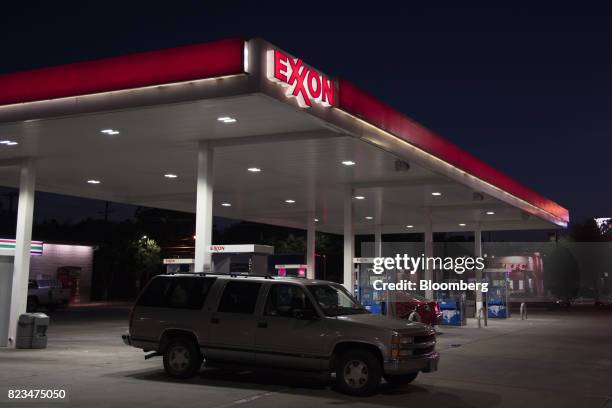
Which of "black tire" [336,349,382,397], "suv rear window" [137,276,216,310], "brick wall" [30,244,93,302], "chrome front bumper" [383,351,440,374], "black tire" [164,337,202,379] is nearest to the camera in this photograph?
"chrome front bumper" [383,351,440,374]

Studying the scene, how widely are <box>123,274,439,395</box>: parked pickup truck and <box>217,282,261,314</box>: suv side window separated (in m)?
0.02

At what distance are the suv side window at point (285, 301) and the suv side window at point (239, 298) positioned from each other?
0.30m

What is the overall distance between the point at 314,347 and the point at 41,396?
163 inches

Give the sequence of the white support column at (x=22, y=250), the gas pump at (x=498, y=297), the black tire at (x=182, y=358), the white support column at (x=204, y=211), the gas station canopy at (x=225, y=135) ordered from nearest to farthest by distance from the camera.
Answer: the gas station canopy at (x=225, y=135)
the black tire at (x=182, y=358)
the white support column at (x=204, y=211)
the white support column at (x=22, y=250)
the gas pump at (x=498, y=297)

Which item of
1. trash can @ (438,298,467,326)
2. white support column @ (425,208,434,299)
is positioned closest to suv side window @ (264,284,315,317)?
trash can @ (438,298,467,326)

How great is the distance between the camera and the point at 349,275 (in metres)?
22.1

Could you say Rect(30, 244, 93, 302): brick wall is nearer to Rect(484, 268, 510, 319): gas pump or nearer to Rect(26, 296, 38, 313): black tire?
Rect(26, 296, 38, 313): black tire

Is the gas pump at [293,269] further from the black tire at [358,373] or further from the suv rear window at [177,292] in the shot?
the black tire at [358,373]

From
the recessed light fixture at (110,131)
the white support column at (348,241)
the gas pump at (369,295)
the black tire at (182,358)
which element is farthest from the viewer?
the gas pump at (369,295)

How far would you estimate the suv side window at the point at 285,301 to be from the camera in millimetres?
11562

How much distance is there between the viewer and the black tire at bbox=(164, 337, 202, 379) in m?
12.1

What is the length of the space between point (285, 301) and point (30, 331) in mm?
8123

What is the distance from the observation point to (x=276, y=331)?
37.6 ft

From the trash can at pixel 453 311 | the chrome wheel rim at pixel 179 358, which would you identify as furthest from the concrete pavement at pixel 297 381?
the trash can at pixel 453 311
